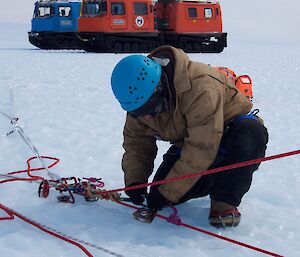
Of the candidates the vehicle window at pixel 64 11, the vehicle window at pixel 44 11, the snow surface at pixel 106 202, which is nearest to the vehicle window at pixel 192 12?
the vehicle window at pixel 64 11

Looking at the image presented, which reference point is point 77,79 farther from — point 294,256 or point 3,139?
point 294,256

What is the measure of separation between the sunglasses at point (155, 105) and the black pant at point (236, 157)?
0.36m

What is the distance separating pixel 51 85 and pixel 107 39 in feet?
23.0

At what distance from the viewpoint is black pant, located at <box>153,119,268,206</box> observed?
211 centimetres

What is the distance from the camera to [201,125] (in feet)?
6.55

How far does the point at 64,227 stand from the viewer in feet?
7.11

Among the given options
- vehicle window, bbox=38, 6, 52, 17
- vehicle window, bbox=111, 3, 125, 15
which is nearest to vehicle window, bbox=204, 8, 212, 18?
vehicle window, bbox=111, 3, 125, 15

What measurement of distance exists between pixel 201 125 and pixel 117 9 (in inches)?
502

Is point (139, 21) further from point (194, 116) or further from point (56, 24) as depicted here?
point (194, 116)

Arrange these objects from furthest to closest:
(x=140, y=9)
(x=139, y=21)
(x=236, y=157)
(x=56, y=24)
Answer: (x=140, y=9)
(x=139, y=21)
(x=56, y=24)
(x=236, y=157)

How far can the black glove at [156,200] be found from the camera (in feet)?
7.31

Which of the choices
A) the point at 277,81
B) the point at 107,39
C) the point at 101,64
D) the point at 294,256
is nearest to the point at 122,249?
the point at 294,256

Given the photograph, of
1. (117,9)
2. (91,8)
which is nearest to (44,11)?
(91,8)

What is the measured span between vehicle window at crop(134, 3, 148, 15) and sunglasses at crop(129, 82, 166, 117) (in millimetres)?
12850
